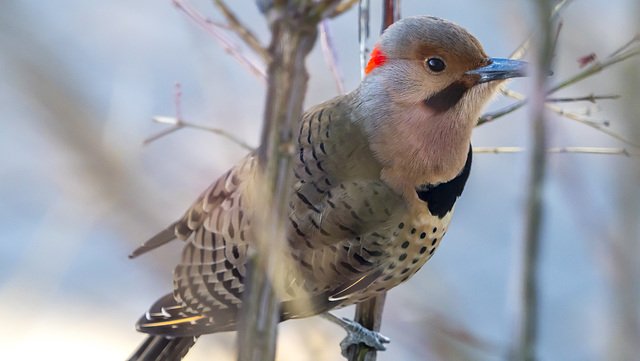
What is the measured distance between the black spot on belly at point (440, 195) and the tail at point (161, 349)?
1.01 meters

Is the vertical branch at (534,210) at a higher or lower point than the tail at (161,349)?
higher

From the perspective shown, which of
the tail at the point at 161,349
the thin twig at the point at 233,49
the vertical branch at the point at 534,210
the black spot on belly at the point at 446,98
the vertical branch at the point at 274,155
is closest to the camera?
the vertical branch at the point at 534,210

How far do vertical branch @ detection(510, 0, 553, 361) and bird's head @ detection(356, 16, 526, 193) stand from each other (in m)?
1.26

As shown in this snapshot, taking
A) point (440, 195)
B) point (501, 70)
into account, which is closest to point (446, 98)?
point (501, 70)

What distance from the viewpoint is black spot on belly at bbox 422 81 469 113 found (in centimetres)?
204

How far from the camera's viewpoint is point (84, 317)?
4117 mm

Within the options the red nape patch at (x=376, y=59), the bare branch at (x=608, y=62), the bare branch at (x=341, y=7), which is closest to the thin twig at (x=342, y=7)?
the bare branch at (x=341, y=7)

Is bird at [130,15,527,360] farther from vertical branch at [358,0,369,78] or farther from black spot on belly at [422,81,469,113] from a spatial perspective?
vertical branch at [358,0,369,78]

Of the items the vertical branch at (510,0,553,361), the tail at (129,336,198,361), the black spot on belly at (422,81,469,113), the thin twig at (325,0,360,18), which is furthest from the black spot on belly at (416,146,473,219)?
the vertical branch at (510,0,553,361)

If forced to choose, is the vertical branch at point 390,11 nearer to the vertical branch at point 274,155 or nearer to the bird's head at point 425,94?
the bird's head at point 425,94

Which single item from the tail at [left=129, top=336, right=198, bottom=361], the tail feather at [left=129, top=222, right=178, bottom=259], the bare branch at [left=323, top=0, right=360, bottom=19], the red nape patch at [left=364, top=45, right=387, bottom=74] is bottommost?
the tail at [left=129, top=336, right=198, bottom=361]

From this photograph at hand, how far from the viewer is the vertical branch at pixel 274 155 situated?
2.71 feet

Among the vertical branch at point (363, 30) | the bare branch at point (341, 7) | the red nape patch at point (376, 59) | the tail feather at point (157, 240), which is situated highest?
the vertical branch at point (363, 30)

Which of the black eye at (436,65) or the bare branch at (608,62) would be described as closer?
the bare branch at (608,62)
